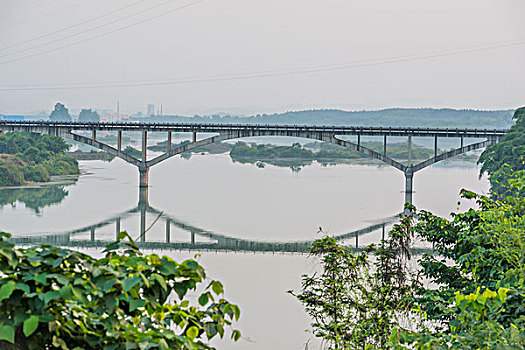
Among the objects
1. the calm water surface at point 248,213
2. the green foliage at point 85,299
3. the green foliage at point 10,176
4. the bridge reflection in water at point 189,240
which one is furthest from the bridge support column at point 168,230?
the green foliage at point 85,299

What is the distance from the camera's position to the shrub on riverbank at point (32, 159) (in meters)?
38.8

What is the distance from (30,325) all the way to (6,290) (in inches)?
5.9

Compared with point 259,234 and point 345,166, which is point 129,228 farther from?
point 345,166

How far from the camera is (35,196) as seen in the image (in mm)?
32000

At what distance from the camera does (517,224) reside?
18.6 ft

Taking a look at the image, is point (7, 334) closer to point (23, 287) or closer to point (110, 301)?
point (23, 287)

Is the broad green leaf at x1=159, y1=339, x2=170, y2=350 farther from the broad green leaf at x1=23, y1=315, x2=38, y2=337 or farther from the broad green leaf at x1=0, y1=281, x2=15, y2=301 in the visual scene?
the broad green leaf at x1=0, y1=281, x2=15, y2=301

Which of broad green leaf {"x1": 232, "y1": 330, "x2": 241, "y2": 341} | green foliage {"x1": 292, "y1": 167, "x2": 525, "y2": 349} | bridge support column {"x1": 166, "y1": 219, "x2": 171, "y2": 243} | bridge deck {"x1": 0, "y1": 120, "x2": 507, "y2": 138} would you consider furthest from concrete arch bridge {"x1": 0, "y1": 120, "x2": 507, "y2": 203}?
broad green leaf {"x1": 232, "y1": 330, "x2": 241, "y2": 341}

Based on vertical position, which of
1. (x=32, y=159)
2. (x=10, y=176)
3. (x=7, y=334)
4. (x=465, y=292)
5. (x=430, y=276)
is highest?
(x=7, y=334)

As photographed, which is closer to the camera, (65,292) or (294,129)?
(65,292)

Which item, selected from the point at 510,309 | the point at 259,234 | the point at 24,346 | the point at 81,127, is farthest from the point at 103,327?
the point at 81,127

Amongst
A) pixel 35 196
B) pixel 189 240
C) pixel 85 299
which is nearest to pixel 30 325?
pixel 85 299

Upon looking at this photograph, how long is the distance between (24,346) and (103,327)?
305mm

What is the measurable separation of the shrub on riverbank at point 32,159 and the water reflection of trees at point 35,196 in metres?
2.81
